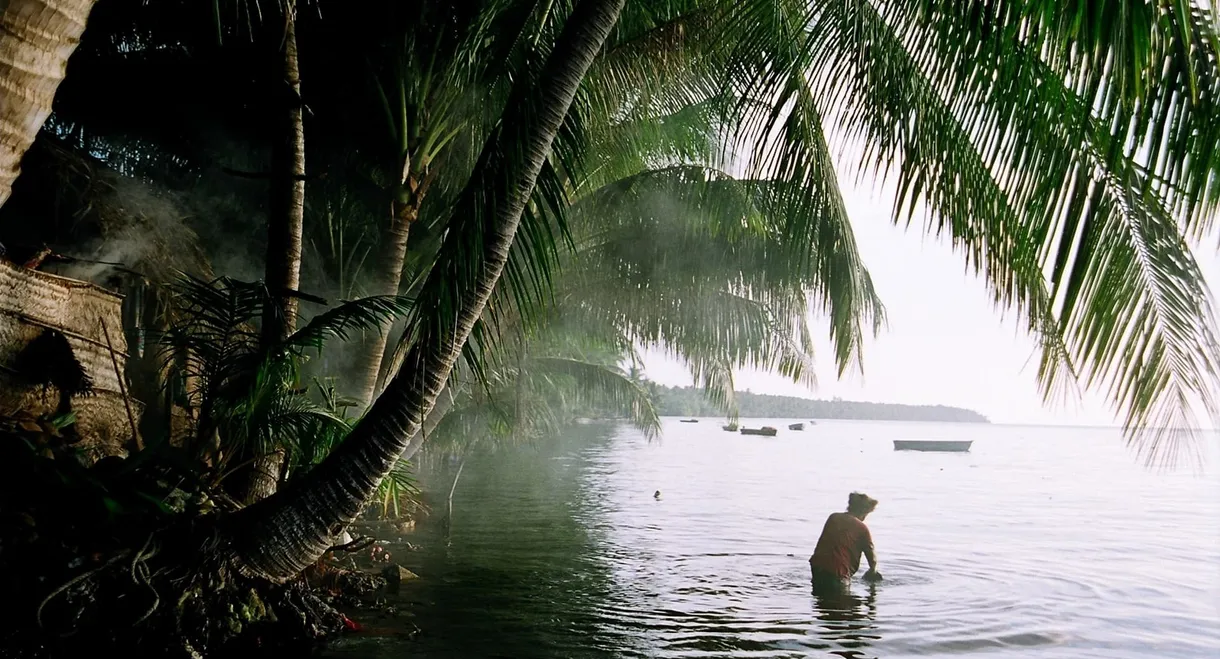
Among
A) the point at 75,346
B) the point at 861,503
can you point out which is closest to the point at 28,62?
the point at 75,346

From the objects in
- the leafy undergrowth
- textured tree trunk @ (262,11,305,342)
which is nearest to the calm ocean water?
the leafy undergrowth

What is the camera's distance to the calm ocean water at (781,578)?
647 cm

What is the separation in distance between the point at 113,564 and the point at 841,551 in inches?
247

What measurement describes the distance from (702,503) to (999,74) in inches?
583


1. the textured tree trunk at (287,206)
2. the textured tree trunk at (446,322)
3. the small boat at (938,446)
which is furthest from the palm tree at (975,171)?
the small boat at (938,446)

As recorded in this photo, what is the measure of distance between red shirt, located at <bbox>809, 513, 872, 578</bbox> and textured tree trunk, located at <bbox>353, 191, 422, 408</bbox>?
491 centimetres

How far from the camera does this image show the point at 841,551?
8.41 metres

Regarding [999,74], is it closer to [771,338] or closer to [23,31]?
[23,31]

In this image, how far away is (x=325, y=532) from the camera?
5191mm

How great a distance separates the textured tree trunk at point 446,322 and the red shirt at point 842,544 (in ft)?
15.9

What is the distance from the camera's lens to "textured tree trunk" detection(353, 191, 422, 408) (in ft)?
29.8

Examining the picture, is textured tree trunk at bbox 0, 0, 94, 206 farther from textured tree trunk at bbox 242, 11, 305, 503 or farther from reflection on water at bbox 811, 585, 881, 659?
reflection on water at bbox 811, 585, 881, 659

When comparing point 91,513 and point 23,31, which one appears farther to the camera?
point 91,513

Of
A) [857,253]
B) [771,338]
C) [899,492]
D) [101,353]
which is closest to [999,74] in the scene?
[857,253]
